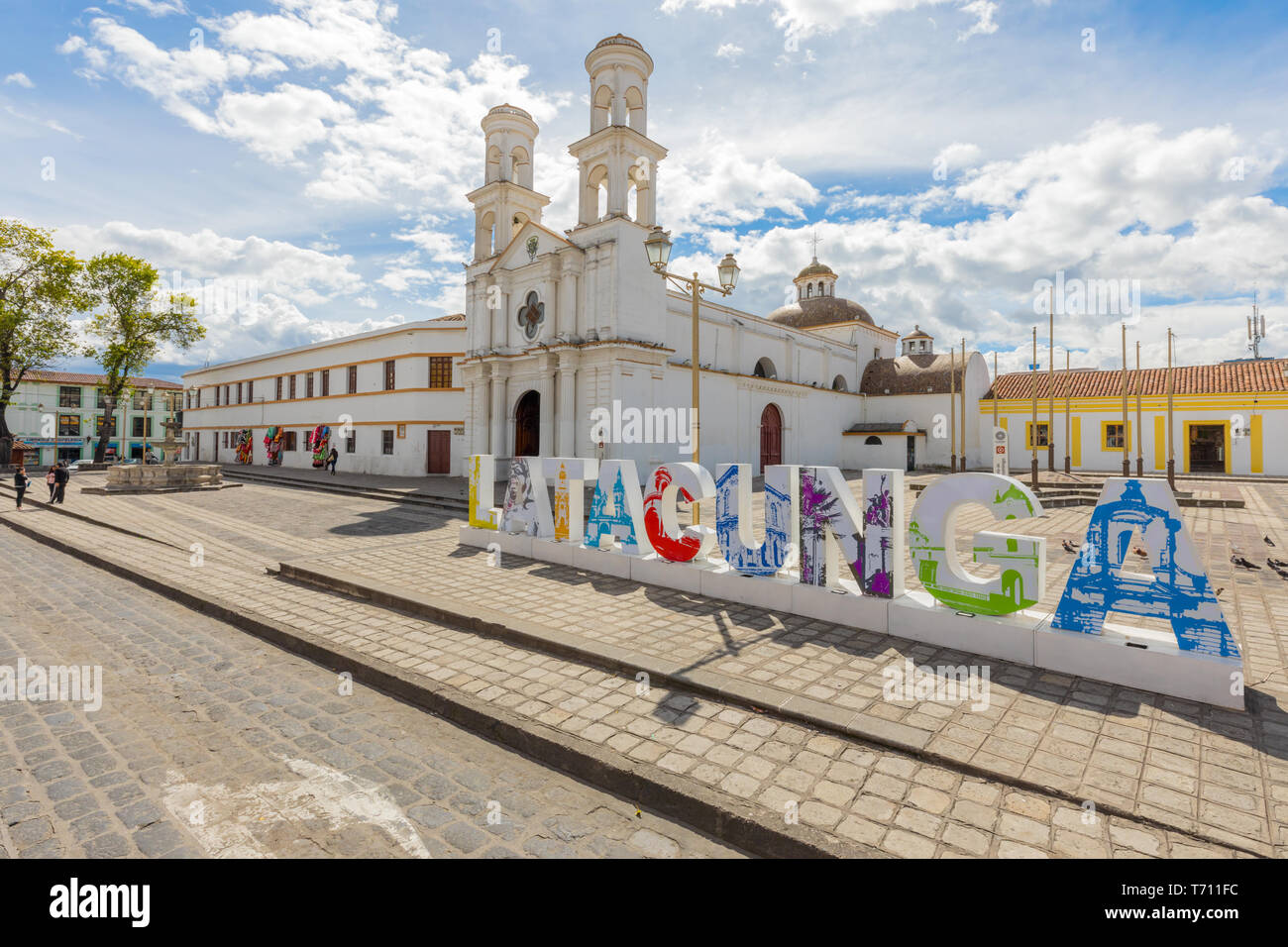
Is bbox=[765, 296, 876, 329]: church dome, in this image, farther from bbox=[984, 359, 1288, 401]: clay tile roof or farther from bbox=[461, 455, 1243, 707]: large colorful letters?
bbox=[461, 455, 1243, 707]: large colorful letters

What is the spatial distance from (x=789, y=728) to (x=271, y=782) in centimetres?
342

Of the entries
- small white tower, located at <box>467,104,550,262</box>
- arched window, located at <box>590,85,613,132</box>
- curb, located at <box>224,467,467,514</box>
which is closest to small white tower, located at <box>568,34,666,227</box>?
arched window, located at <box>590,85,613,132</box>

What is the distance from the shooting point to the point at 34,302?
105 feet

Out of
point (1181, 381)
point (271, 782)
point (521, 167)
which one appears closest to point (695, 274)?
point (271, 782)

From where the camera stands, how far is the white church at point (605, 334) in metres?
20.2

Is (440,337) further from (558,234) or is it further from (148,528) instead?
(148,528)

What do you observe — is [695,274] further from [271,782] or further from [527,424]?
[527,424]

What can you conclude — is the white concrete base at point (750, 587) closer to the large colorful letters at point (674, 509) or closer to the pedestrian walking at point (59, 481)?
the large colorful letters at point (674, 509)

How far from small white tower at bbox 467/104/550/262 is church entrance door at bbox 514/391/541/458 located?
21.6ft

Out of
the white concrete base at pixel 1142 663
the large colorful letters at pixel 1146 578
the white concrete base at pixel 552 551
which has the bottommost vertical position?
the white concrete base at pixel 1142 663

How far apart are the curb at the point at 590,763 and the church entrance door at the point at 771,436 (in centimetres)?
2377

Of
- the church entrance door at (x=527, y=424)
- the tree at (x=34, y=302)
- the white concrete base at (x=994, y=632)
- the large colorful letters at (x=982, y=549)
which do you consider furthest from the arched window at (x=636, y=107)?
the tree at (x=34, y=302)
